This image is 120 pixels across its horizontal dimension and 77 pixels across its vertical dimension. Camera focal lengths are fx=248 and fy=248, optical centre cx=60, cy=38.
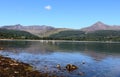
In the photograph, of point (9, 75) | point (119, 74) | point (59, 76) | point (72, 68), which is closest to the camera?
point (9, 75)

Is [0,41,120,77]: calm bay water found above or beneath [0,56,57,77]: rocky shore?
beneath

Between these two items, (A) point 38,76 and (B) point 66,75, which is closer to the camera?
(A) point 38,76

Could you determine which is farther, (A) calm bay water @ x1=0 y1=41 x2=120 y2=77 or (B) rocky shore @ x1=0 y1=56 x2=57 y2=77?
(A) calm bay water @ x1=0 y1=41 x2=120 y2=77

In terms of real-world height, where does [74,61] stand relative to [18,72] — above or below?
below

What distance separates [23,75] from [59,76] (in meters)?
6.43

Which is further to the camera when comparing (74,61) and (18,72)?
(74,61)

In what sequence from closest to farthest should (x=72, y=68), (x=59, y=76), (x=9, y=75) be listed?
(x=9, y=75) → (x=59, y=76) → (x=72, y=68)

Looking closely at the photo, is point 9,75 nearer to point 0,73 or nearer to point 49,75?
point 0,73

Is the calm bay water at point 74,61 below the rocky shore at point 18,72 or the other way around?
below

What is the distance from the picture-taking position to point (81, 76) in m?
45.0

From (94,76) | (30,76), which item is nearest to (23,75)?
(30,76)

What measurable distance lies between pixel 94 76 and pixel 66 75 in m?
5.15

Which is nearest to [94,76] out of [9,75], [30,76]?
[30,76]

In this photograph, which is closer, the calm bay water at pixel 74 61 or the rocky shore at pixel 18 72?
the rocky shore at pixel 18 72
